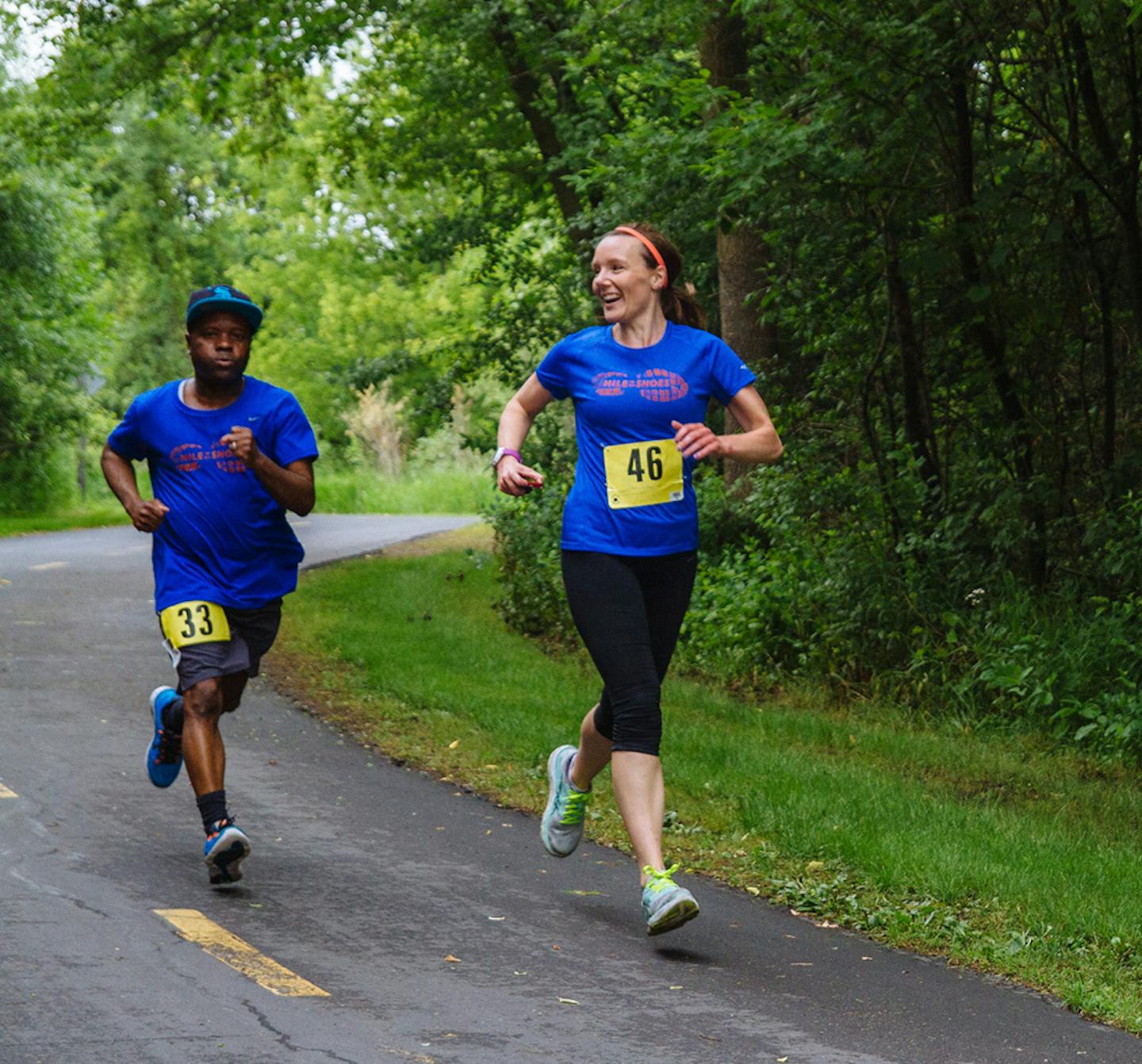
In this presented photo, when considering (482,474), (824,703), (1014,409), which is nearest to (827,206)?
(1014,409)

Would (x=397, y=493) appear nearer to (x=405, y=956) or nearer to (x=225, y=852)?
(x=225, y=852)

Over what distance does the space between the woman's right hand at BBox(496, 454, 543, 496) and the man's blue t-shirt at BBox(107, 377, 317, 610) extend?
0.81 m

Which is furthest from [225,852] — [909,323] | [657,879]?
[909,323]

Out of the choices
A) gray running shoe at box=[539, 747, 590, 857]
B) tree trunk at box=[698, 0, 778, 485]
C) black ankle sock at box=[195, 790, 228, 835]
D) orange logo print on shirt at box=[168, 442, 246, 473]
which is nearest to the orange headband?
orange logo print on shirt at box=[168, 442, 246, 473]

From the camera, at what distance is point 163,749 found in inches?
270

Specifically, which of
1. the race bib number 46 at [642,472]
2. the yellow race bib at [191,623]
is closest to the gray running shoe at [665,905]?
the race bib number 46 at [642,472]

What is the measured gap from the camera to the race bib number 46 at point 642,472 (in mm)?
5652

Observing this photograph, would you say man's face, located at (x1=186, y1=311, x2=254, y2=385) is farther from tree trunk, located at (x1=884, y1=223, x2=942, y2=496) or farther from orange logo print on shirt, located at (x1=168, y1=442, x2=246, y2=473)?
tree trunk, located at (x1=884, y1=223, x2=942, y2=496)

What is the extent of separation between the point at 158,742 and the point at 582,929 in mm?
2057

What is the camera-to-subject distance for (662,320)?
A: 591 cm

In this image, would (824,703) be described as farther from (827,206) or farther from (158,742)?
(158,742)

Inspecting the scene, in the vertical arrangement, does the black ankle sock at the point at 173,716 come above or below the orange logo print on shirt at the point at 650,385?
below

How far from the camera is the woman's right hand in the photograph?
575cm

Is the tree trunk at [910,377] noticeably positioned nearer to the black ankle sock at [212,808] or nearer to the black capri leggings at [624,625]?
the black capri leggings at [624,625]
